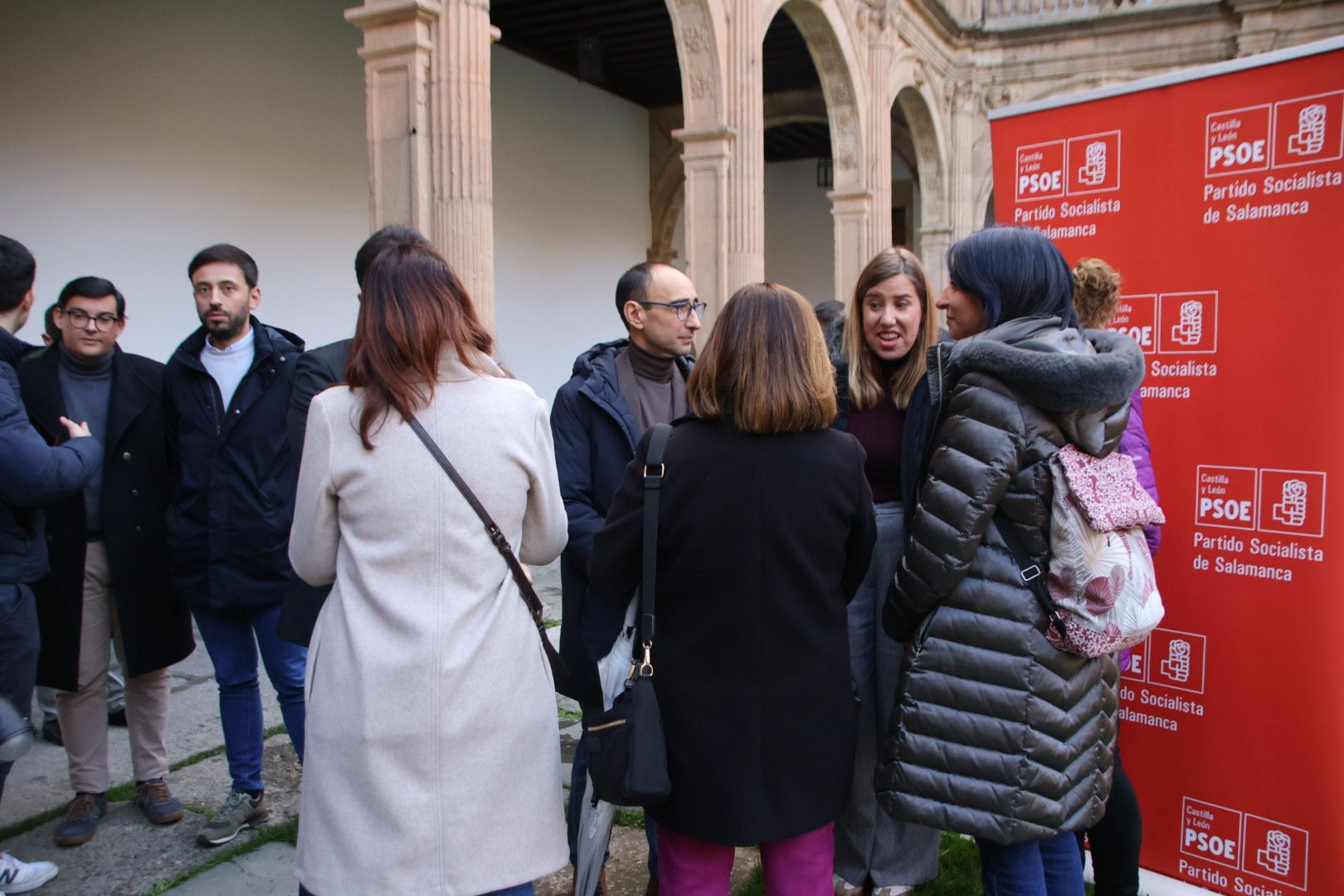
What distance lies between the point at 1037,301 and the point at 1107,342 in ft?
0.56

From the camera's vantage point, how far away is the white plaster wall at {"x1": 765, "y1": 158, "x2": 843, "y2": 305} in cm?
1819

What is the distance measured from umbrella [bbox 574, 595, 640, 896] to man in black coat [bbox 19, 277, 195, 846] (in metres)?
1.93

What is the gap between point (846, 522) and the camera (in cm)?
193

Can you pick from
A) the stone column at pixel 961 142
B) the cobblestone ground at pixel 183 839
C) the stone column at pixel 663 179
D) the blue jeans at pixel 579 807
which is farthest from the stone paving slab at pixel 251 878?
the stone column at pixel 961 142

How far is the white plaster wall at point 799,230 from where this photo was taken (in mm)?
18188

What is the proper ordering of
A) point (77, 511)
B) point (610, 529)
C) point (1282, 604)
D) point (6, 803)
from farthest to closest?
point (6, 803) → point (77, 511) → point (1282, 604) → point (610, 529)

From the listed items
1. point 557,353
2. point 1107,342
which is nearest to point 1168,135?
point 1107,342

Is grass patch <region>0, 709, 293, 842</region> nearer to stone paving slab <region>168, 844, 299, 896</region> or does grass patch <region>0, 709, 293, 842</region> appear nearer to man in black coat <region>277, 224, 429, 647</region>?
stone paving slab <region>168, 844, 299, 896</region>

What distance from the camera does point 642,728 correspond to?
1818 millimetres

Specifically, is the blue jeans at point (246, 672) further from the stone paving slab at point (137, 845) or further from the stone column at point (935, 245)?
the stone column at point (935, 245)

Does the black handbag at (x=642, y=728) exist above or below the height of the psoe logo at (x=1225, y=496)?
below

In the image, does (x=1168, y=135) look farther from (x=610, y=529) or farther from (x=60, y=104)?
(x=60, y=104)

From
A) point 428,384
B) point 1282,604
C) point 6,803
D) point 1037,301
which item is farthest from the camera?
point 6,803

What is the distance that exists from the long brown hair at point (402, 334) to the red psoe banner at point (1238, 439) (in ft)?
6.68
